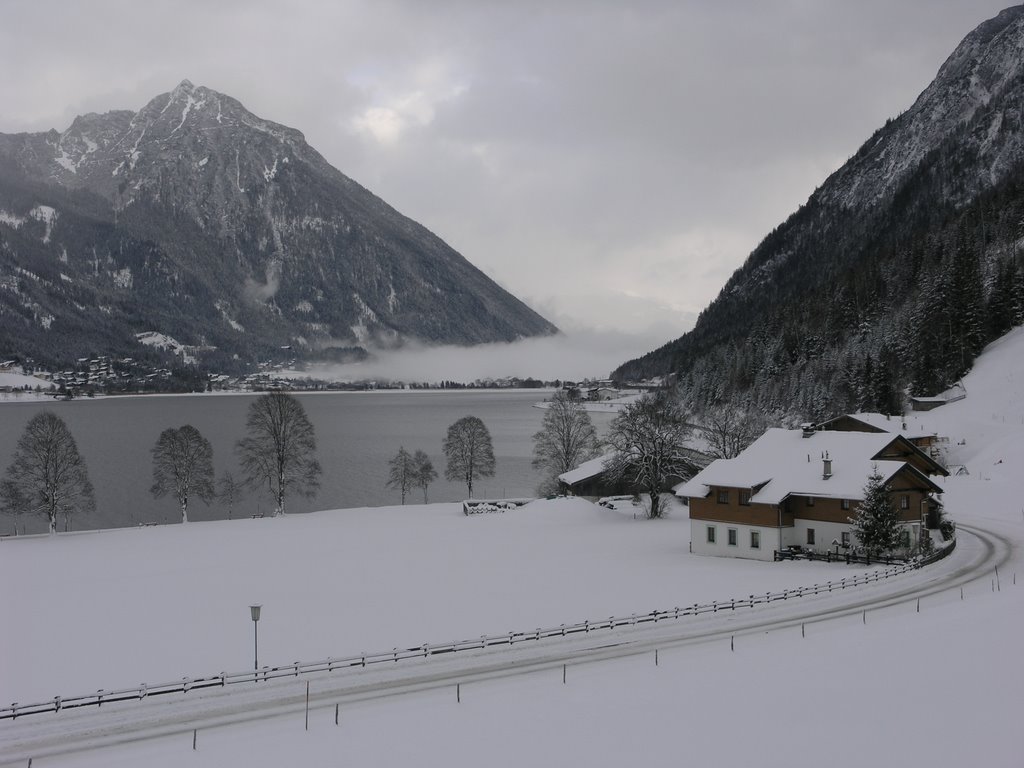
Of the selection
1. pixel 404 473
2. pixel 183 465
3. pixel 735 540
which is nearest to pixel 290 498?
pixel 404 473

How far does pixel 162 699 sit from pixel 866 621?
86.7ft

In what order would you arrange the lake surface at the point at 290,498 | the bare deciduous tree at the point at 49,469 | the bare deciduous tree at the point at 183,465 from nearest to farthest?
the bare deciduous tree at the point at 49,469, the bare deciduous tree at the point at 183,465, the lake surface at the point at 290,498

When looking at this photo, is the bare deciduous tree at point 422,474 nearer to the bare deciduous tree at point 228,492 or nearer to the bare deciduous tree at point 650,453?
the bare deciduous tree at point 228,492

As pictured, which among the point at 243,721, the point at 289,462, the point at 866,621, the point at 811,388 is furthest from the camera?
the point at 811,388

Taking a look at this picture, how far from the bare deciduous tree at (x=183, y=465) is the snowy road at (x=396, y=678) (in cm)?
4934

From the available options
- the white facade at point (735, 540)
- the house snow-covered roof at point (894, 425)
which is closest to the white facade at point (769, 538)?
the white facade at point (735, 540)

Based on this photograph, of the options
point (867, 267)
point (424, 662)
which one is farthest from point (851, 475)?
point (867, 267)

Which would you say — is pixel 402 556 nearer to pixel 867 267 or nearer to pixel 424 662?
pixel 424 662

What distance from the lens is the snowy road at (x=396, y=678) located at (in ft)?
67.5

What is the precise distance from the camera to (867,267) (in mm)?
150875

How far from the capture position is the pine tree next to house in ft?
141

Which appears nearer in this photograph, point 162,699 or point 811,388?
point 162,699

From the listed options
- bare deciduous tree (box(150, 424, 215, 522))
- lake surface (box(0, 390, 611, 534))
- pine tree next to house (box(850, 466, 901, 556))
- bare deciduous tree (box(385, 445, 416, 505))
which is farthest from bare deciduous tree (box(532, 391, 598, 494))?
pine tree next to house (box(850, 466, 901, 556))

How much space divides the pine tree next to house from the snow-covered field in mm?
2961
